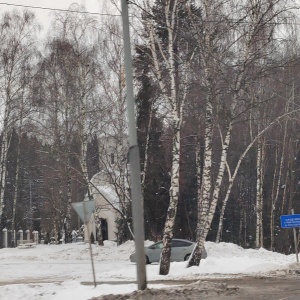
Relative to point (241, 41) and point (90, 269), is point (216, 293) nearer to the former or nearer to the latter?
point (241, 41)

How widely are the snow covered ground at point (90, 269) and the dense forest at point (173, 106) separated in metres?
1.79

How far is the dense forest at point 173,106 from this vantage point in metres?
20.0

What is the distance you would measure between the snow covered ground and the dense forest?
1.79 m

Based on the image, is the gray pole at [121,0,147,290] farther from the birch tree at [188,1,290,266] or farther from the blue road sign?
the blue road sign

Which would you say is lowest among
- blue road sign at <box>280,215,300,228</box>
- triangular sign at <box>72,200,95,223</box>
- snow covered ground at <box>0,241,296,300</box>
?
snow covered ground at <box>0,241,296,300</box>

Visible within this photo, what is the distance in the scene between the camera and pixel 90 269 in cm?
2711

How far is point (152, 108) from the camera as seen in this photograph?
30.0 meters

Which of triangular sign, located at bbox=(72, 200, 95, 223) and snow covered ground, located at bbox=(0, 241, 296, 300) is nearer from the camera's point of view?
snow covered ground, located at bbox=(0, 241, 296, 300)

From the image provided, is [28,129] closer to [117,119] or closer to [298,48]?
[117,119]

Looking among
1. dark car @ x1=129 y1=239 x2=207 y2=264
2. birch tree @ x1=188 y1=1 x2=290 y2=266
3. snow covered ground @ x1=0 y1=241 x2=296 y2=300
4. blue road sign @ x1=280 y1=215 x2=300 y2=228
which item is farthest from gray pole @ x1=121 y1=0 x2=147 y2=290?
dark car @ x1=129 y1=239 x2=207 y2=264

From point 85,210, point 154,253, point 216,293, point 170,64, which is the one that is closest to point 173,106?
point 170,64

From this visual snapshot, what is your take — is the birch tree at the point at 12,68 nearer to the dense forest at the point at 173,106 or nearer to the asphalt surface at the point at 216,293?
the dense forest at the point at 173,106

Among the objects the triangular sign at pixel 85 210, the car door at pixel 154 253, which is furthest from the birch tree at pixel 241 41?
the car door at pixel 154 253

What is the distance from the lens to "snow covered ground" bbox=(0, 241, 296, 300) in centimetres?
1427
